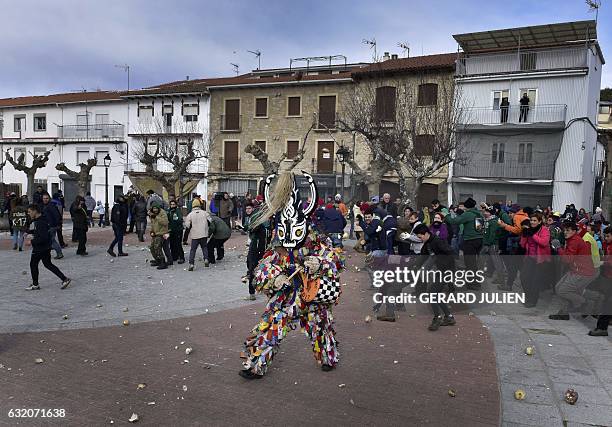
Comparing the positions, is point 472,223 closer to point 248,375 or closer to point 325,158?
point 248,375

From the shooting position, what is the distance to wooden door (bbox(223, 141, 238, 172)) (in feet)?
107

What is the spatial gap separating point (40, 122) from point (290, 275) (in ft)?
Answer: 132

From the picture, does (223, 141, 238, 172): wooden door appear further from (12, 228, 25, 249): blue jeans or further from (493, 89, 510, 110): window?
(12, 228, 25, 249): blue jeans

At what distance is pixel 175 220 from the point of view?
1144 centimetres

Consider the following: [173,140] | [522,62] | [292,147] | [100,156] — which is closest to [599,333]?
[522,62]

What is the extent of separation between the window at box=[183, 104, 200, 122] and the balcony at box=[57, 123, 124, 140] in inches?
212

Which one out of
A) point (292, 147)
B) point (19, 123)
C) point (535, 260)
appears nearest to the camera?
point (535, 260)

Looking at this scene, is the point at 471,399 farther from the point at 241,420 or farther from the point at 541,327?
the point at 541,327

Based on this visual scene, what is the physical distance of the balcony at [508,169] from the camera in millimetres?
24422

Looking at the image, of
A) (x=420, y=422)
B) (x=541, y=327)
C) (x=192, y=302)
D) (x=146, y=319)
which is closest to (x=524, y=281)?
(x=541, y=327)

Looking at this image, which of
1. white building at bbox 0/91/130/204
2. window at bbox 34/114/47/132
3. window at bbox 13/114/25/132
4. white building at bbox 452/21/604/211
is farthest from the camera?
window at bbox 13/114/25/132

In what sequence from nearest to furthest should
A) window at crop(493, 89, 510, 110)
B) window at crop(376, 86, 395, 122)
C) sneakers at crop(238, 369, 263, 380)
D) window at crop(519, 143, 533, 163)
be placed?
sneakers at crop(238, 369, 263, 380) < window at crop(376, 86, 395, 122) < window at crop(519, 143, 533, 163) < window at crop(493, 89, 510, 110)

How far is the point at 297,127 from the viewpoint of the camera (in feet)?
101

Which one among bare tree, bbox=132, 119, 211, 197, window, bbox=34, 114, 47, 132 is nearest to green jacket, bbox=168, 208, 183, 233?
bare tree, bbox=132, 119, 211, 197
